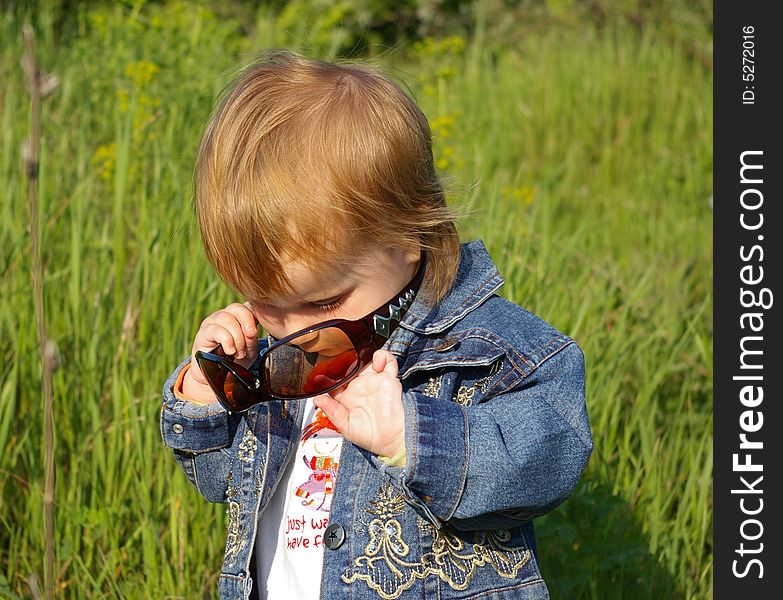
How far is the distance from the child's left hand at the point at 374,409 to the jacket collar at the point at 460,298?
18 cm

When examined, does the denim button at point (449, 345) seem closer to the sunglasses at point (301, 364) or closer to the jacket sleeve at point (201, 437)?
the sunglasses at point (301, 364)

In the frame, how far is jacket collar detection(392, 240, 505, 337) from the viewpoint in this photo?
5.15 ft

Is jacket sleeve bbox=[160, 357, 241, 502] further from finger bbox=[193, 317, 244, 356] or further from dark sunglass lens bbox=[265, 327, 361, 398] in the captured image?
dark sunglass lens bbox=[265, 327, 361, 398]

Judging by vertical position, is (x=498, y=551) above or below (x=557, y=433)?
below

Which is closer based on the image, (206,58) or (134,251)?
(134,251)

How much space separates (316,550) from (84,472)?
0.86m

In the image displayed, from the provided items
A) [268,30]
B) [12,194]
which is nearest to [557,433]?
[12,194]

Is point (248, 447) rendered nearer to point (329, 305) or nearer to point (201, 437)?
point (201, 437)

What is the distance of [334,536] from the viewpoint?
4.95 ft

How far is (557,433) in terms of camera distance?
1408 mm

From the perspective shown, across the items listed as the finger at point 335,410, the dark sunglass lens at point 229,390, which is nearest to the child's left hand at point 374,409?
the finger at point 335,410

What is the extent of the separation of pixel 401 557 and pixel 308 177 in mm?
584

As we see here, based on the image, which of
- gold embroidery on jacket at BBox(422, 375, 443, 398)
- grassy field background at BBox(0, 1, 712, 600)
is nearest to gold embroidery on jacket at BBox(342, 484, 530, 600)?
gold embroidery on jacket at BBox(422, 375, 443, 398)

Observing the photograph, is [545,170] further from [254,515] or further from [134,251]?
[254,515]
